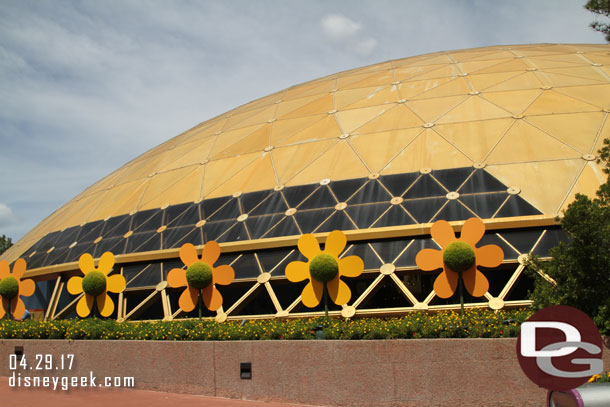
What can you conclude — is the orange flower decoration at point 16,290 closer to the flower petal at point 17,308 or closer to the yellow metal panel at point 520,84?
the flower petal at point 17,308

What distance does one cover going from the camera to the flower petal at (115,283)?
887 inches

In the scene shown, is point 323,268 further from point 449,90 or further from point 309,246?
point 449,90

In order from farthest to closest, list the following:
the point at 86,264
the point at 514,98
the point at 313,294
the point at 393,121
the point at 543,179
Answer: the point at 393,121
the point at 514,98
the point at 86,264
the point at 543,179
the point at 313,294

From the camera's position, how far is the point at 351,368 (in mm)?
14750

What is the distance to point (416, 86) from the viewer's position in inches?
1123

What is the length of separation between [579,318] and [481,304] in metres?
10.4

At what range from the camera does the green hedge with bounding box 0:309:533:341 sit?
596 inches

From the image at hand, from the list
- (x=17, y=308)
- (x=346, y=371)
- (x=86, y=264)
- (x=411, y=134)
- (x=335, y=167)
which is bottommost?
(x=346, y=371)

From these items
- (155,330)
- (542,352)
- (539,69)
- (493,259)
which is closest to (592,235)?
(493,259)

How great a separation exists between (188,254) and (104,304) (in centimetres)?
434

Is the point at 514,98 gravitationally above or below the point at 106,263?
above

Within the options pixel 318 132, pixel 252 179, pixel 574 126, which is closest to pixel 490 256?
pixel 574 126

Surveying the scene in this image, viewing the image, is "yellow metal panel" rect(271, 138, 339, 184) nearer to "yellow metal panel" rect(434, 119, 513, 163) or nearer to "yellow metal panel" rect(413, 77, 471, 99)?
"yellow metal panel" rect(434, 119, 513, 163)

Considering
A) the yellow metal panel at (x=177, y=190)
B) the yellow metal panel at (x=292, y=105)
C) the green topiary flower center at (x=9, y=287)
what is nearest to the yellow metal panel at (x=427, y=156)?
the yellow metal panel at (x=292, y=105)
